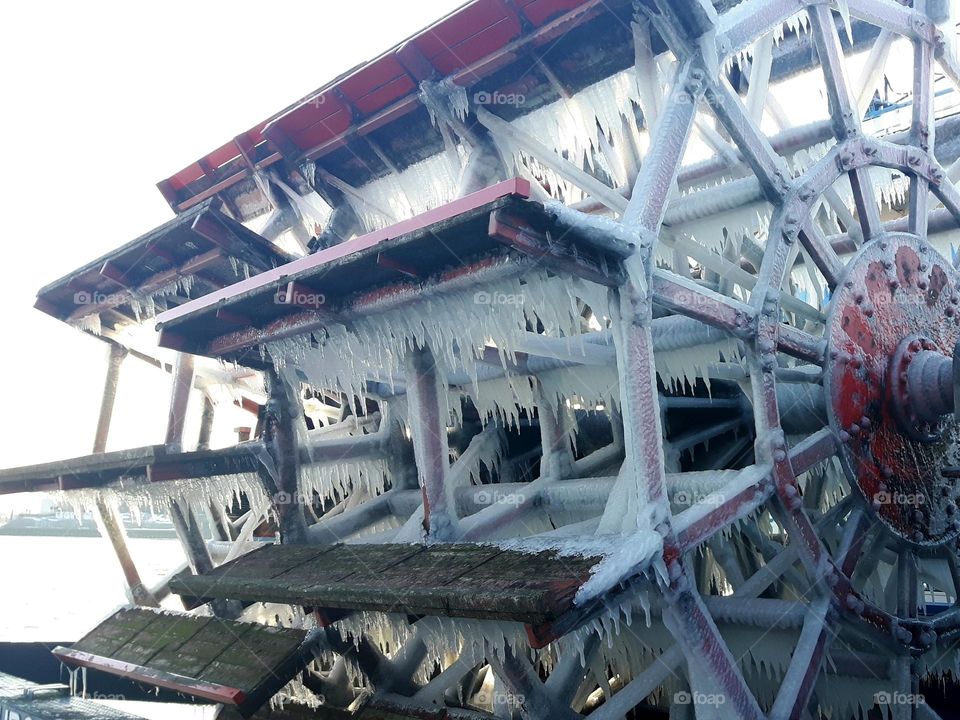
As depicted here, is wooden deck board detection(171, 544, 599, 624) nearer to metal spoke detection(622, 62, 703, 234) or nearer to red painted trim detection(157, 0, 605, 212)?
metal spoke detection(622, 62, 703, 234)

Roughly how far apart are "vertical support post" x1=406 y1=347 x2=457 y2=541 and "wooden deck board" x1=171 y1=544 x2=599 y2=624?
16.7 inches

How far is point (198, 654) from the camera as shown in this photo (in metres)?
5.43

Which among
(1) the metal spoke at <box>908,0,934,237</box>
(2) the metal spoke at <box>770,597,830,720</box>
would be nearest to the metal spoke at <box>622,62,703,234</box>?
(2) the metal spoke at <box>770,597,830,720</box>

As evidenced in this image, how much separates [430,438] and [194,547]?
334cm

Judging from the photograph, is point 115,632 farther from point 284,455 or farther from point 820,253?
point 820,253

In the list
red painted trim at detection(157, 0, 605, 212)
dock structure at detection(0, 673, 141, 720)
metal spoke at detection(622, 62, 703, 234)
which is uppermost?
red painted trim at detection(157, 0, 605, 212)

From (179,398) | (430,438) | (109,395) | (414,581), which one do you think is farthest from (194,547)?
(414,581)

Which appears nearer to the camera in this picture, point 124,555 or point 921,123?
point 921,123

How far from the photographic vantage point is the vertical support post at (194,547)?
734 cm

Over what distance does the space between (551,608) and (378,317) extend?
240 centimetres

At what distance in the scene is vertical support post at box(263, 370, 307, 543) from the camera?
21.2 feet

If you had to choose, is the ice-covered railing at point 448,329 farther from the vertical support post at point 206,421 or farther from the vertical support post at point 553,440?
the vertical support post at point 206,421

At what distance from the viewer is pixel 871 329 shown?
6.21 meters

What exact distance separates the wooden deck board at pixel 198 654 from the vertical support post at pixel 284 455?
0.99 metres
